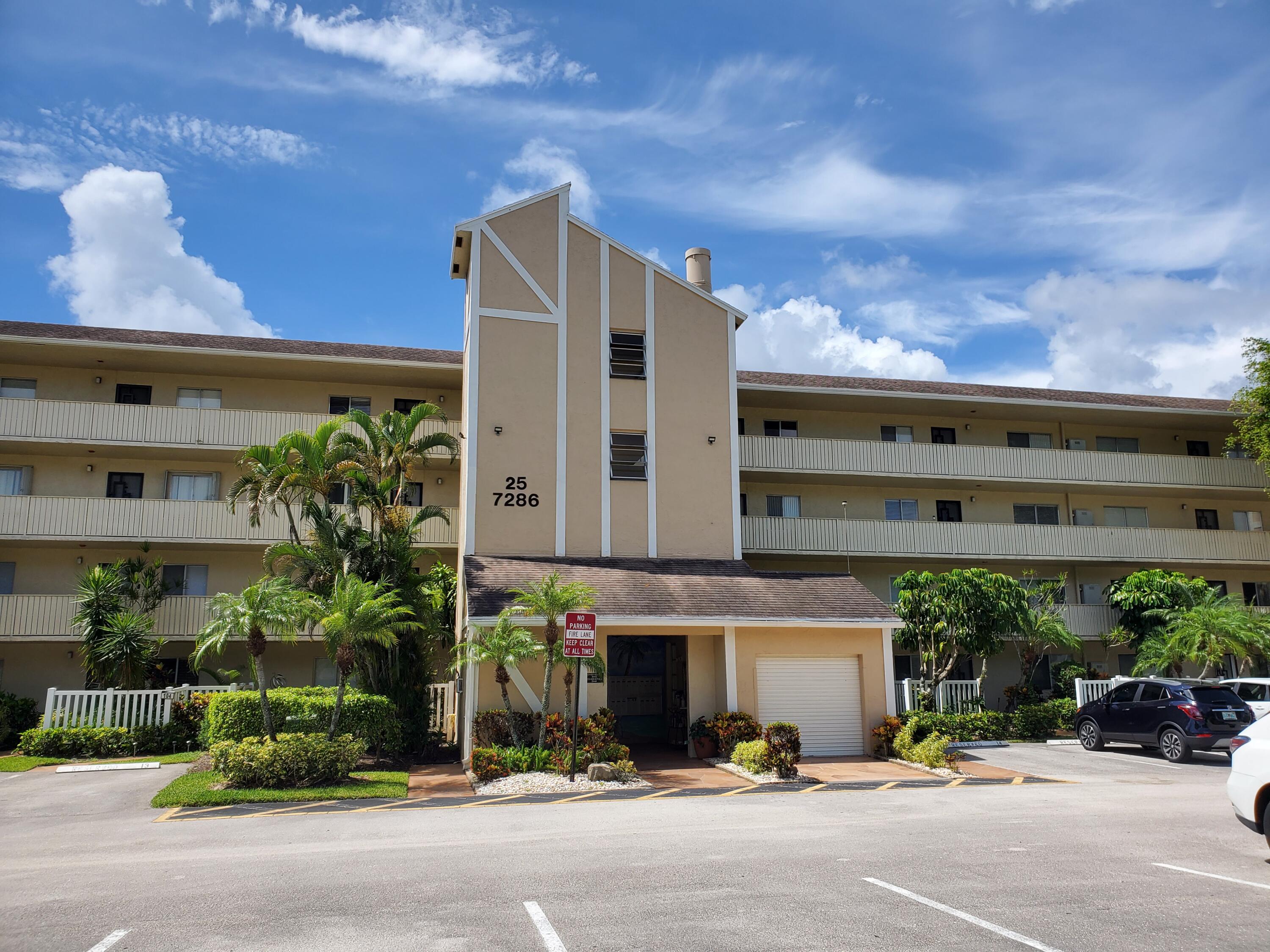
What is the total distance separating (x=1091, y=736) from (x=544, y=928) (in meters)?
18.4

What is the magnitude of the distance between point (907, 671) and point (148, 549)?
863 inches

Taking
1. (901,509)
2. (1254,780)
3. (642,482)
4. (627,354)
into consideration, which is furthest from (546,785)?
(901,509)

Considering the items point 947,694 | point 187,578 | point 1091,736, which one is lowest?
point 1091,736

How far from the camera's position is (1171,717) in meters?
19.1

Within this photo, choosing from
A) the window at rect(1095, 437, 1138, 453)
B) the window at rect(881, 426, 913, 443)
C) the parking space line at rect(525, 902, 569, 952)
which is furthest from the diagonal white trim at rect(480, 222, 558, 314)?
the window at rect(1095, 437, 1138, 453)

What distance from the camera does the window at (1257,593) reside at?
30953 millimetres

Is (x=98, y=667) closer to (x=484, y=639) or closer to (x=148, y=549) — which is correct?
(x=148, y=549)

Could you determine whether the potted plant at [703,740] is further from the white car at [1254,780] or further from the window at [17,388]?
the window at [17,388]

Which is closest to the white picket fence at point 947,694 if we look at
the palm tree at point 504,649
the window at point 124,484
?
the palm tree at point 504,649

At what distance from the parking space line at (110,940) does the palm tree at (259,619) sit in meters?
8.84

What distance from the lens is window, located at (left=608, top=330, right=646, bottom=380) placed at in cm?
2277

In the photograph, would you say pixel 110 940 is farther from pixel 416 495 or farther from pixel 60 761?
pixel 416 495

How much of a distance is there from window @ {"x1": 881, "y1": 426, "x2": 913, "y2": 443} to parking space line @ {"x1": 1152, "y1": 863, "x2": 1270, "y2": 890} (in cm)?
2188

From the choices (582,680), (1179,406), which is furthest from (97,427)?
(1179,406)
